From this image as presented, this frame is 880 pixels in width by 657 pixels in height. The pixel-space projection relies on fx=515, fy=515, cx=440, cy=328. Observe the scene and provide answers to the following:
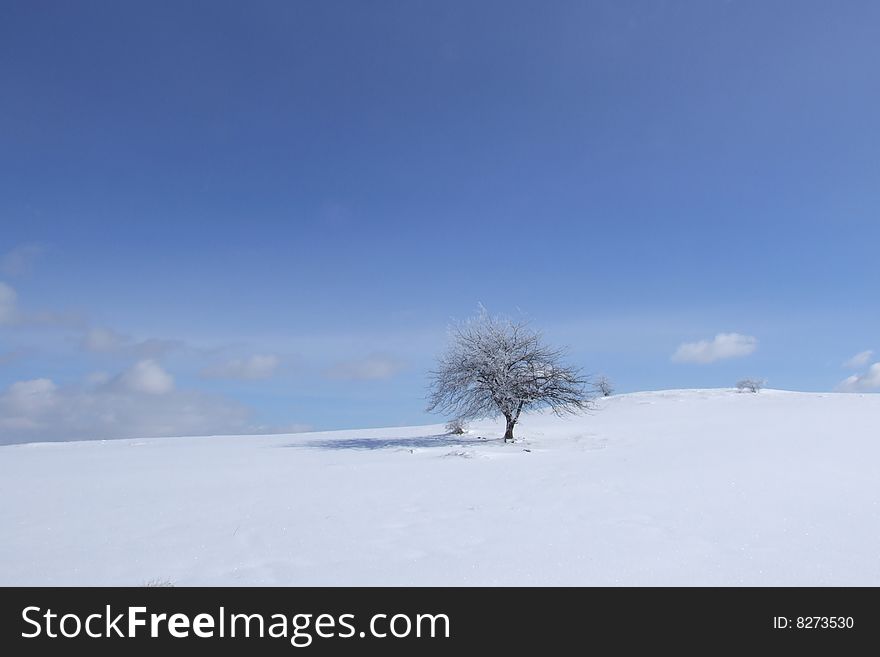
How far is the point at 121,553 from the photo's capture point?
800 centimetres

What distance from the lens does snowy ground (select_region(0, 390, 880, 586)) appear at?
6.84 m

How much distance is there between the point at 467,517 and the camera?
379 inches

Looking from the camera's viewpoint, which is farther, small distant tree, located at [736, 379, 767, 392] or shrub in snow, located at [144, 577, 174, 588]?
small distant tree, located at [736, 379, 767, 392]

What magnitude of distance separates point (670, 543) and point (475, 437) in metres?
21.0

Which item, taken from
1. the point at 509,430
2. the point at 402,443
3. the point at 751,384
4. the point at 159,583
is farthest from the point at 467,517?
the point at 751,384

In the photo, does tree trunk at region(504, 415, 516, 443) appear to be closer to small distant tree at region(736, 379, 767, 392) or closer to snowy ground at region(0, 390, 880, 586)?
snowy ground at region(0, 390, 880, 586)

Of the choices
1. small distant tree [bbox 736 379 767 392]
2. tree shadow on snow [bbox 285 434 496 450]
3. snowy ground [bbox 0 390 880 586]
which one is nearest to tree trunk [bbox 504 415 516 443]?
tree shadow on snow [bbox 285 434 496 450]

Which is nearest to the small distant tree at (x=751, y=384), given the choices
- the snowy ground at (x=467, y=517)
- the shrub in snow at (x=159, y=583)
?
the snowy ground at (x=467, y=517)

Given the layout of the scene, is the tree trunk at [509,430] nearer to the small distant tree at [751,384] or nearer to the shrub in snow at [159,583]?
the shrub in snow at [159,583]

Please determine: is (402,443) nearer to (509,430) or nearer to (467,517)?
(509,430)

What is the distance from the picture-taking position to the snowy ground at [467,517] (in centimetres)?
684
